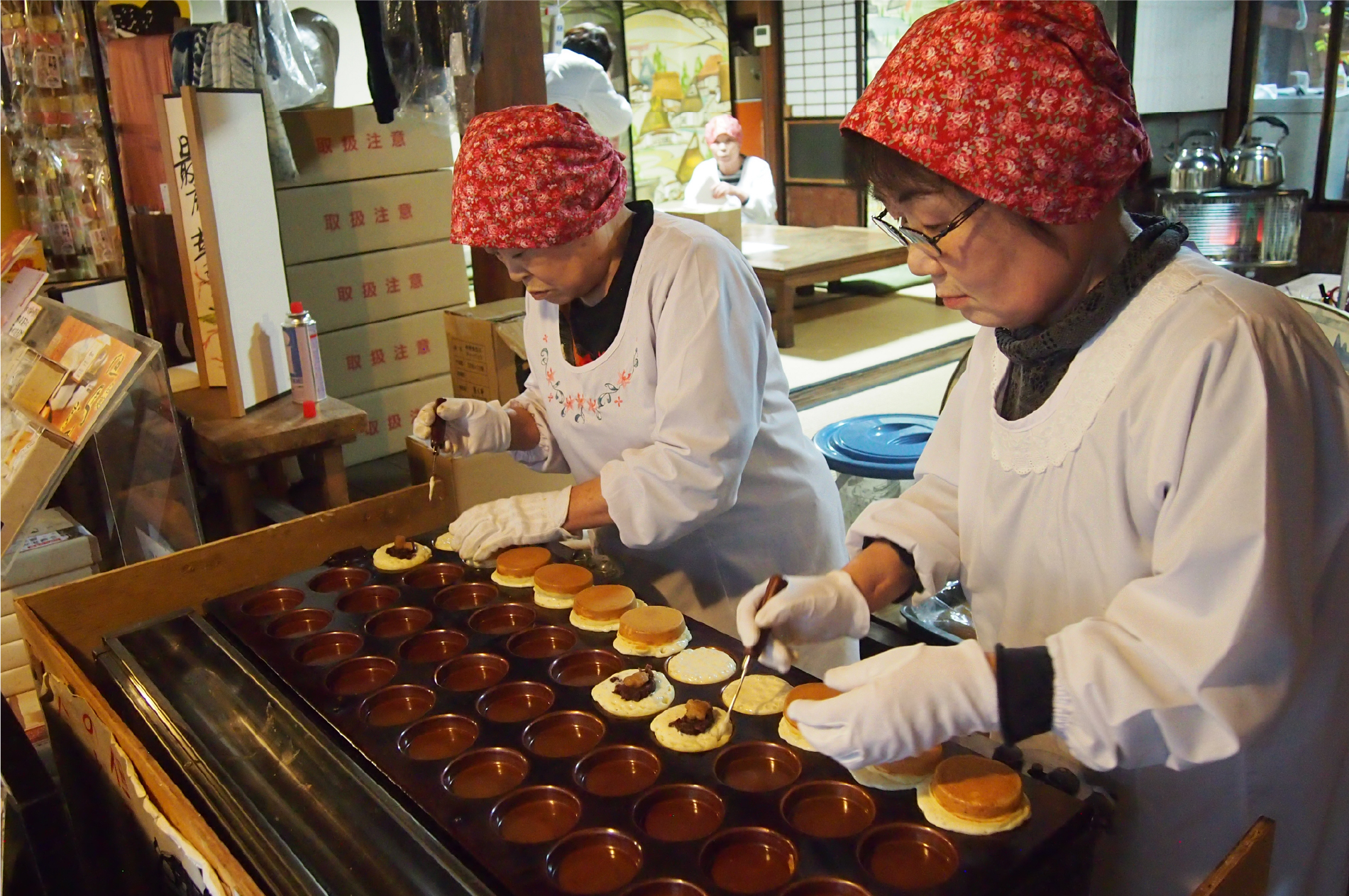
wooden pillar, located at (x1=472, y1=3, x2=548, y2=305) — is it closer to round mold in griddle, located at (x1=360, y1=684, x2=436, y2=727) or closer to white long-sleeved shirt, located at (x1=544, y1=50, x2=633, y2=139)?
white long-sleeved shirt, located at (x1=544, y1=50, x2=633, y2=139)

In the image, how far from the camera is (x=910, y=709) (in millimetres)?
1055

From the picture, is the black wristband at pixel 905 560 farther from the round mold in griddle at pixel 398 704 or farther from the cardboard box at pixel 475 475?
the cardboard box at pixel 475 475

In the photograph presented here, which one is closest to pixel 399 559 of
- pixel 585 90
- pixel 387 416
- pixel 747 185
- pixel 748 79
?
pixel 387 416

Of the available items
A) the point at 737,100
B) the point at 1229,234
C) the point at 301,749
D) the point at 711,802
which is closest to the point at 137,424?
the point at 301,749

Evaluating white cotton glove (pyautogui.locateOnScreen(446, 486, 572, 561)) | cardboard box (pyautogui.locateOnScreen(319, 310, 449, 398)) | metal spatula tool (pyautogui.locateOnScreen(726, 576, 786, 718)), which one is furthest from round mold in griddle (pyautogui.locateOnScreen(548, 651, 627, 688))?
cardboard box (pyautogui.locateOnScreen(319, 310, 449, 398))

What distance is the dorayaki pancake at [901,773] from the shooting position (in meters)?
1.20

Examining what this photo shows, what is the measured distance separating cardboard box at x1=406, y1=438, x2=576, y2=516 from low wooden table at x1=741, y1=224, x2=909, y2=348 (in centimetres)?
319

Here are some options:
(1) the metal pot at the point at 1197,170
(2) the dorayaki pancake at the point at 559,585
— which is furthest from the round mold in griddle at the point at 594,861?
(1) the metal pot at the point at 1197,170

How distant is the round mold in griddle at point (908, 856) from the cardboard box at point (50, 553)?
6.32ft

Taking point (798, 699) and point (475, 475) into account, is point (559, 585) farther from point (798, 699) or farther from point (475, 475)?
point (475, 475)

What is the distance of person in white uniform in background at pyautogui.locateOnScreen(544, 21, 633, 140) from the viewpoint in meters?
4.87

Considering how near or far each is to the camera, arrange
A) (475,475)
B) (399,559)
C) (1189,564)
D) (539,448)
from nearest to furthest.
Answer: (1189,564) < (399,559) < (539,448) < (475,475)

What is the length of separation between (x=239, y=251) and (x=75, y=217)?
3.05ft

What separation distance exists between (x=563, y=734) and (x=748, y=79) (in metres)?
8.65
